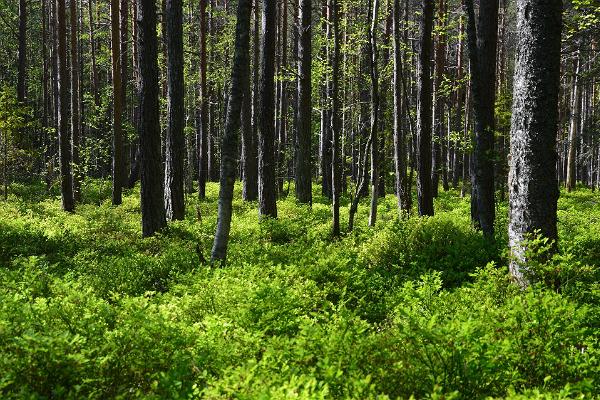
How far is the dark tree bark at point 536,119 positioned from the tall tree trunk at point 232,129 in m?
4.13

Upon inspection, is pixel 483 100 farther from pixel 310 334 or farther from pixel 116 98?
pixel 116 98

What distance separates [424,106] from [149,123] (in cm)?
692

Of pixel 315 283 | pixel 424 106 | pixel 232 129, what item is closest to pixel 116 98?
pixel 424 106

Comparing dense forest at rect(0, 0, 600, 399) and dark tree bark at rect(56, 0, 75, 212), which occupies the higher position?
dark tree bark at rect(56, 0, 75, 212)

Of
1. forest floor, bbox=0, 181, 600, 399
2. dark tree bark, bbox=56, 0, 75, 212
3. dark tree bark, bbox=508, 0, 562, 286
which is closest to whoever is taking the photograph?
forest floor, bbox=0, 181, 600, 399

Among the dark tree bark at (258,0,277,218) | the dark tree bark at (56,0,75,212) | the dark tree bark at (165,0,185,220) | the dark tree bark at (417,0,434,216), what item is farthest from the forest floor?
the dark tree bark at (56,0,75,212)

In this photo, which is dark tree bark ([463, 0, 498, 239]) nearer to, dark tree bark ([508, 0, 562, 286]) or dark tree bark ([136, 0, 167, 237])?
dark tree bark ([508, 0, 562, 286])

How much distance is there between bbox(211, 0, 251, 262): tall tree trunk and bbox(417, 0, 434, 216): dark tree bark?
608cm

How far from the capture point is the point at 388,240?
866cm

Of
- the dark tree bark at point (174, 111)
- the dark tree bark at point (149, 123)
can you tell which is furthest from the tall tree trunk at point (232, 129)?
the dark tree bark at point (174, 111)

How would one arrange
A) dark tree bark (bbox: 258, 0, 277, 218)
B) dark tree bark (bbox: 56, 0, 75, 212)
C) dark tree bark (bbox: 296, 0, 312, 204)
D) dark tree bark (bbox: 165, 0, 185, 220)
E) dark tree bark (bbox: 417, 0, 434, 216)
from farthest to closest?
1. dark tree bark (bbox: 56, 0, 75, 212)
2. dark tree bark (bbox: 296, 0, 312, 204)
3. dark tree bark (bbox: 258, 0, 277, 218)
4. dark tree bark (bbox: 165, 0, 185, 220)
5. dark tree bark (bbox: 417, 0, 434, 216)

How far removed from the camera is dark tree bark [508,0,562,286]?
572 centimetres

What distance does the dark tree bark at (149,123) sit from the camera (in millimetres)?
11141

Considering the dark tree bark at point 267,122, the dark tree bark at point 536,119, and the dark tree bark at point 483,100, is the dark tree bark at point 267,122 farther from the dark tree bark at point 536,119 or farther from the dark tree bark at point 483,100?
the dark tree bark at point 536,119
